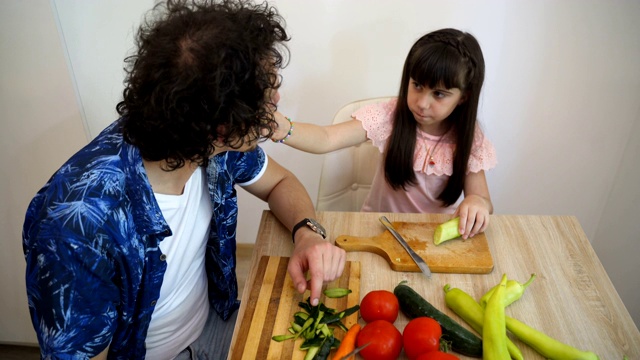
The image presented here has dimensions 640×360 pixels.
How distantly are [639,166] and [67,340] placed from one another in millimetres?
2013

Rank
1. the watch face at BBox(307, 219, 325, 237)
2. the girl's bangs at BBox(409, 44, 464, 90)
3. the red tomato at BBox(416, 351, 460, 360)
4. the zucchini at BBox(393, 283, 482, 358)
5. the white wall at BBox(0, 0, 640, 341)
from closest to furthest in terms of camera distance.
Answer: the red tomato at BBox(416, 351, 460, 360)
the zucchini at BBox(393, 283, 482, 358)
the watch face at BBox(307, 219, 325, 237)
the girl's bangs at BBox(409, 44, 464, 90)
the white wall at BBox(0, 0, 640, 341)

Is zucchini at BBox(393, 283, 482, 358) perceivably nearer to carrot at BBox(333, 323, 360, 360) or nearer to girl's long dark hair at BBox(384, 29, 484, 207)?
carrot at BBox(333, 323, 360, 360)

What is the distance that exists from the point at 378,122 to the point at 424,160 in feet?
0.61

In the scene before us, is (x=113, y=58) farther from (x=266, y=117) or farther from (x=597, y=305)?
(x=597, y=305)

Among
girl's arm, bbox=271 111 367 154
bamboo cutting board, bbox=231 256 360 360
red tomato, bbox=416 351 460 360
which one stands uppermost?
girl's arm, bbox=271 111 367 154

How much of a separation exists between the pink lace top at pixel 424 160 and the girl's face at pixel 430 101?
0.14 m

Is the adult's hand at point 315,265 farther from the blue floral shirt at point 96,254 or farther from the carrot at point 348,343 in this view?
the blue floral shirt at point 96,254

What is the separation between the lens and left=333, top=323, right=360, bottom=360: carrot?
911mm

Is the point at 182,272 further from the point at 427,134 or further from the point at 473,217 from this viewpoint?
the point at 427,134

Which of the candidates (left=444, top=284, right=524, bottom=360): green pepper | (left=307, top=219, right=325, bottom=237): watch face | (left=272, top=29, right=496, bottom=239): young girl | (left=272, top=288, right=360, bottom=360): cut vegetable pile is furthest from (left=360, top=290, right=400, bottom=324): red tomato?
(left=272, top=29, right=496, bottom=239): young girl

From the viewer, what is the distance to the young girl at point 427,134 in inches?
53.6

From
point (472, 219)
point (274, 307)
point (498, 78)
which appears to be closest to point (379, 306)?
point (274, 307)

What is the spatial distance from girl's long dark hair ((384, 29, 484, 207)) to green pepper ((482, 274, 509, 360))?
582 millimetres

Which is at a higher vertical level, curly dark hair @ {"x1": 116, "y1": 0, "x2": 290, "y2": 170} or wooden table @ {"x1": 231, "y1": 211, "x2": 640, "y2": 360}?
curly dark hair @ {"x1": 116, "y1": 0, "x2": 290, "y2": 170}
